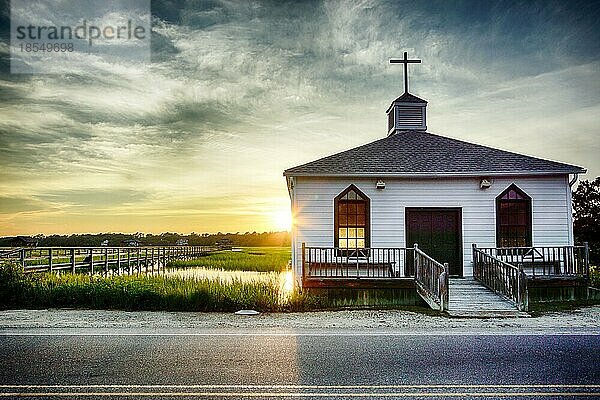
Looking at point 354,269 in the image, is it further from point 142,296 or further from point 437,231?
point 142,296

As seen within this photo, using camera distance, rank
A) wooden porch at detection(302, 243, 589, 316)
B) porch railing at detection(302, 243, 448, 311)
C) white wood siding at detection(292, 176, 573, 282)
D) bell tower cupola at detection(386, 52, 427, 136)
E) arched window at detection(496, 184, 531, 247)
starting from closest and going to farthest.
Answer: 1. wooden porch at detection(302, 243, 589, 316)
2. porch railing at detection(302, 243, 448, 311)
3. white wood siding at detection(292, 176, 573, 282)
4. arched window at detection(496, 184, 531, 247)
5. bell tower cupola at detection(386, 52, 427, 136)

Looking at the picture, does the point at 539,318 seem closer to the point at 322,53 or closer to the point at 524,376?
the point at 524,376

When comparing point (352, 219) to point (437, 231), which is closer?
point (352, 219)

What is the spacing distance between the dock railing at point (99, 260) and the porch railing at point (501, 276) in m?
16.1

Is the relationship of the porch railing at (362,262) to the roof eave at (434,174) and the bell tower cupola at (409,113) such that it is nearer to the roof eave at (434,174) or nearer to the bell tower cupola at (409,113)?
the roof eave at (434,174)

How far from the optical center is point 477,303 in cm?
1476

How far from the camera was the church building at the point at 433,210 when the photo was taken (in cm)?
1811

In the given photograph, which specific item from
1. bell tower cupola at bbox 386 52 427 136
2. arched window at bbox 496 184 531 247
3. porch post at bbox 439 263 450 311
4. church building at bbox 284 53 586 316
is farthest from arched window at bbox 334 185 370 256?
bell tower cupola at bbox 386 52 427 136

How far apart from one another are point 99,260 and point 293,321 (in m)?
22.4

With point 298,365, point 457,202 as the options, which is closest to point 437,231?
point 457,202

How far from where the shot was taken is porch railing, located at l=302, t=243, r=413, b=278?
17188 mm

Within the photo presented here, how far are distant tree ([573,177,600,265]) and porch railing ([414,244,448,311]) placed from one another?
49.6 ft

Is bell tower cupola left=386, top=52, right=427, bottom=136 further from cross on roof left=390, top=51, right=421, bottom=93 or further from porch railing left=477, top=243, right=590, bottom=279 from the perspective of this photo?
porch railing left=477, top=243, right=590, bottom=279

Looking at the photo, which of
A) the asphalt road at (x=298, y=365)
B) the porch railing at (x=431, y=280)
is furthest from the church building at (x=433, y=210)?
the asphalt road at (x=298, y=365)
